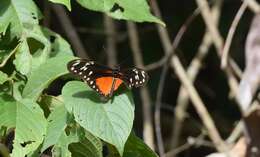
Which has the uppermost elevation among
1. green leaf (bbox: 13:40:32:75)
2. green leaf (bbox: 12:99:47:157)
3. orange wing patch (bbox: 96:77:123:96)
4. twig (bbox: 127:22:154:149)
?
green leaf (bbox: 13:40:32:75)

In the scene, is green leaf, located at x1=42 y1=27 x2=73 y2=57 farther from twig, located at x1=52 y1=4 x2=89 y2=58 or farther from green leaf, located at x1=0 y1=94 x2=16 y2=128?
twig, located at x1=52 y1=4 x2=89 y2=58

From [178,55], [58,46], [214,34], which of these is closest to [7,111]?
[58,46]

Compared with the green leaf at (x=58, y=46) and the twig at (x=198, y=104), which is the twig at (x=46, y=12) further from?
the green leaf at (x=58, y=46)

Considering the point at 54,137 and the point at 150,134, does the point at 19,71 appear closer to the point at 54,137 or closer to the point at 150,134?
the point at 54,137

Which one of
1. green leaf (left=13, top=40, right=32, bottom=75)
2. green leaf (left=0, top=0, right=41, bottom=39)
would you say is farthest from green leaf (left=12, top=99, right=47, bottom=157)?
green leaf (left=0, top=0, right=41, bottom=39)

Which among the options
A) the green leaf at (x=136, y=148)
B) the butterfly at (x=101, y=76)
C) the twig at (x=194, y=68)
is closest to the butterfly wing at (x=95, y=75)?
the butterfly at (x=101, y=76)
